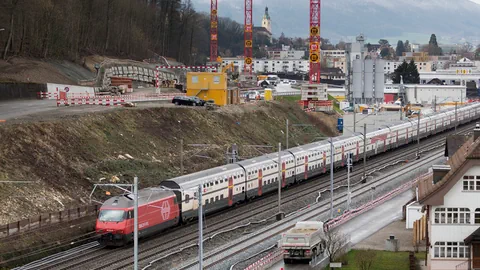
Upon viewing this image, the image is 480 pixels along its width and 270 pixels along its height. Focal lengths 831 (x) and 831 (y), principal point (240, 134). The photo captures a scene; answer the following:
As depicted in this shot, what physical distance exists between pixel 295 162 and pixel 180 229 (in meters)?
21.0

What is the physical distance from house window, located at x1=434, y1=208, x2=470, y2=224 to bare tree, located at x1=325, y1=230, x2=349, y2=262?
222 inches

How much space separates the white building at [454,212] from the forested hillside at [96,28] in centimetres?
6970

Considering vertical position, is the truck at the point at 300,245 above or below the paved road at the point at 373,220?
above

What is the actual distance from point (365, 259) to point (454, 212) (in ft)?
16.3

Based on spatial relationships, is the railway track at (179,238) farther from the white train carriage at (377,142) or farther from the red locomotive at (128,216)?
the white train carriage at (377,142)

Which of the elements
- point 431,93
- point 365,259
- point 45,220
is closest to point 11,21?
point 45,220

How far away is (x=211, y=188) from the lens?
56.1m

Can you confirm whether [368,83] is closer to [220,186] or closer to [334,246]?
[220,186]

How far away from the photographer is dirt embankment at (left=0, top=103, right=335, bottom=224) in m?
53.8

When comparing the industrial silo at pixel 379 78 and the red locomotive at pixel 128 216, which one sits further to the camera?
the industrial silo at pixel 379 78

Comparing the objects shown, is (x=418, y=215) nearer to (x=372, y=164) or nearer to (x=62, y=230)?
(x=62, y=230)

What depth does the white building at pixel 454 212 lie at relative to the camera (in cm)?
4059

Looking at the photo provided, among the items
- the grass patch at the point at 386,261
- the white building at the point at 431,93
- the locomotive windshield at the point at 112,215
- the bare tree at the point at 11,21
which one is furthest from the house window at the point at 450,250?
the white building at the point at 431,93

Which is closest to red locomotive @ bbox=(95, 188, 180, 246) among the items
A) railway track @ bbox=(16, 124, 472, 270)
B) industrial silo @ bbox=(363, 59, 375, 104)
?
railway track @ bbox=(16, 124, 472, 270)
